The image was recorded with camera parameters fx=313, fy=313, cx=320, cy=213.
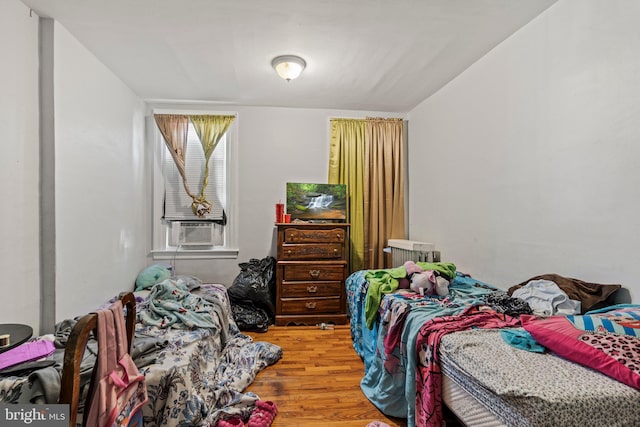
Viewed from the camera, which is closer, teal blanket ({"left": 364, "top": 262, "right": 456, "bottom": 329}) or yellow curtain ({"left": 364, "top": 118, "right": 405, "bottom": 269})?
teal blanket ({"left": 364, "top": 262, "right": 456, "bottom": 329})

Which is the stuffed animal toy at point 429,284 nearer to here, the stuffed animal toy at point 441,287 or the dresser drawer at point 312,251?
the stuffed animal toy at point 441,287

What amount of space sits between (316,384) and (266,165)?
257 centimetres

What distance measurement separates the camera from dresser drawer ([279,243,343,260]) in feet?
11.5

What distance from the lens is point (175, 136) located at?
373cm

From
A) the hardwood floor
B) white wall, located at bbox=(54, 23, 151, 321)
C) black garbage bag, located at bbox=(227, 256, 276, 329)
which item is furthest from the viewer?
black garbage bag, located at bbox=(227, 256, 276, 329)

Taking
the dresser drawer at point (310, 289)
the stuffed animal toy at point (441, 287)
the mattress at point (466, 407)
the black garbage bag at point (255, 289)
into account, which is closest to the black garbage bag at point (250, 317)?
the black garbage bag at point (255, 289)

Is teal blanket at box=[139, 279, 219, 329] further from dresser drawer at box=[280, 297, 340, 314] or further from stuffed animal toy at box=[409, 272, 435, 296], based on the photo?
stuffed animal toy at box=[409, 272, 435, 296]

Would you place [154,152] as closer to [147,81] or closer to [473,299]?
[147,81]

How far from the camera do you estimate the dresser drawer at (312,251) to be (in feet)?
11.5

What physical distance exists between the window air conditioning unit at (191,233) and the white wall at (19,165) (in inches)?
69.5

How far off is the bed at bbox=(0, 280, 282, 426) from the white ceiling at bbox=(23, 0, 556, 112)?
6.55 feet

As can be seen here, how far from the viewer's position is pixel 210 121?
12.5ft

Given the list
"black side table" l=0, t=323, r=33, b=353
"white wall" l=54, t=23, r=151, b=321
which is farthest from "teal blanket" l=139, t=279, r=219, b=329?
"black side table" l=0, t=323, r=33, b=353

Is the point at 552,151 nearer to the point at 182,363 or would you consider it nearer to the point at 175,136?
the point at 182,363
